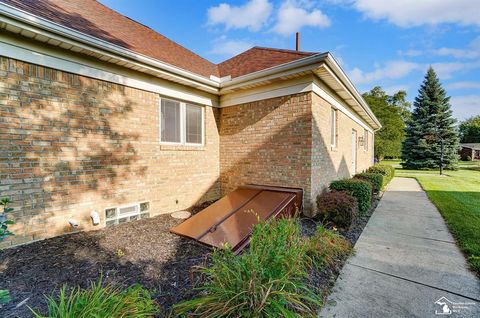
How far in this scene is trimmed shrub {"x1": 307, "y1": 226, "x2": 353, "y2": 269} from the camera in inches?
134

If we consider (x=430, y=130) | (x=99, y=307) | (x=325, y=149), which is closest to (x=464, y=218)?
(x=325, y=149)

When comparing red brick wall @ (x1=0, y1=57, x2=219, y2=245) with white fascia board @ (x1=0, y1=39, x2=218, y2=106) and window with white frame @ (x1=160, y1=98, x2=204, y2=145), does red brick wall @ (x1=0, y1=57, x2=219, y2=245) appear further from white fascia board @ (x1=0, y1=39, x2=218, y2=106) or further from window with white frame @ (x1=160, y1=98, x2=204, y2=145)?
window with white frame @ (x1=160, y1=98, x2=204, y2=145)

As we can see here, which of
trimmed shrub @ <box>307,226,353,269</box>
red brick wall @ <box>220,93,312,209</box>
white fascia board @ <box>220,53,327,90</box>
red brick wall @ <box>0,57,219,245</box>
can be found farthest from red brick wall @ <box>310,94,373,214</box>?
red brick wall @ <box>0,57,219,245</box>

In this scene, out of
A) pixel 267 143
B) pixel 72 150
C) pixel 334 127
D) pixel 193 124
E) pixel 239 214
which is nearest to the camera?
pixel 72 150

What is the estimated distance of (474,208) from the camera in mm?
6219

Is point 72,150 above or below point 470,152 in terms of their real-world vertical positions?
below

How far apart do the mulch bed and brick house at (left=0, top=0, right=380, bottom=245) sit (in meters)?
0.65

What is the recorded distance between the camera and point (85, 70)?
4.31 meters

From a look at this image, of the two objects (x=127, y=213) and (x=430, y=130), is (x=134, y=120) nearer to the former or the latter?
(x=127, y=213)

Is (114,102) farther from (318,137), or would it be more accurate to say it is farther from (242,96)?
(318,137)

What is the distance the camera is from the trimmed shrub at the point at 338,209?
16.2ft

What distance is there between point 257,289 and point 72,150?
4173 millimetres

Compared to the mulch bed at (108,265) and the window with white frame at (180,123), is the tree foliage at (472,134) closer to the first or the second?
the mulch bed at (108,265)

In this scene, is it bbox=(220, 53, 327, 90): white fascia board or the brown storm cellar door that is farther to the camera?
bbox=(220, 53, 327, 90): white fascia board
